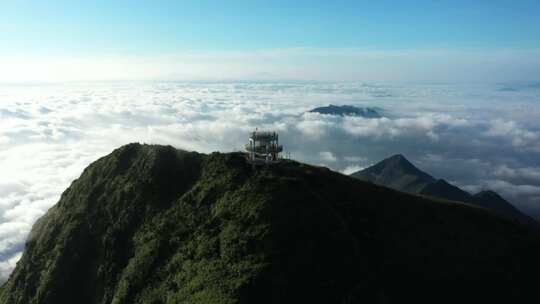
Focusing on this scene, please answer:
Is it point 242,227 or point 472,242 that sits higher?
point 242,227

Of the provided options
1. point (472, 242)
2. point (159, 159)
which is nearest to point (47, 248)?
point (159, 159)

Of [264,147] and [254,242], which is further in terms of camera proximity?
[264,147]

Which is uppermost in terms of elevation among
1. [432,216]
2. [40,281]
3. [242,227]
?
[242,227]

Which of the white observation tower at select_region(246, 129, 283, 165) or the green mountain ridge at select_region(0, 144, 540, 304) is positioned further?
the white observation tower at select_region(246, 129, 283, 165)

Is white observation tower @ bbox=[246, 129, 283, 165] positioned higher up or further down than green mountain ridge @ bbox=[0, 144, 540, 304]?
higher up

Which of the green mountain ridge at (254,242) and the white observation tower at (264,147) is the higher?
the white observation tower at (264,147)

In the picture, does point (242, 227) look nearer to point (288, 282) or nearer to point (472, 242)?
point (288, 282)

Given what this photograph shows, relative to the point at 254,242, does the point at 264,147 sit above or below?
above

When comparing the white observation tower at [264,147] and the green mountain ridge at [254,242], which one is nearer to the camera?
the green mountain ridge at [254,242]
